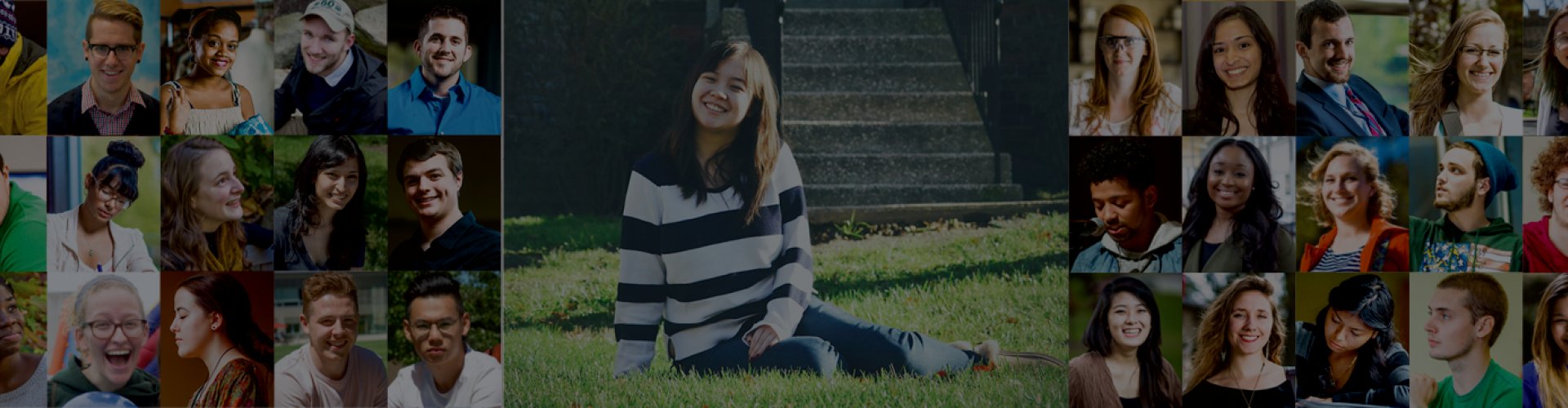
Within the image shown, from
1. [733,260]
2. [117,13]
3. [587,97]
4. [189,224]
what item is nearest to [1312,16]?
[733,260]

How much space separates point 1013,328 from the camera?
12.6ft

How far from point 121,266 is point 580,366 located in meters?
1.56

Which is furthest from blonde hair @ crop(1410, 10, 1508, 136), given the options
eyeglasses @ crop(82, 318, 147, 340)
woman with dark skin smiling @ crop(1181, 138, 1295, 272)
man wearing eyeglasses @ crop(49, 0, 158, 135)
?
eyeglasses @ crop(82, 318, 147, 340)

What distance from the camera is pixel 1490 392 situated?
3.80 meters

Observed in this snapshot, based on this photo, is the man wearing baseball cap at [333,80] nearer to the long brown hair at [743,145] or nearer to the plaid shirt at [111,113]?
the plaid shirt at [111,113]

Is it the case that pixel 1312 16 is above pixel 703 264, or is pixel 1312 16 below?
above

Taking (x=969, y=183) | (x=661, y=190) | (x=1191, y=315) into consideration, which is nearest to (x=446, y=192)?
(x=661, y=190)

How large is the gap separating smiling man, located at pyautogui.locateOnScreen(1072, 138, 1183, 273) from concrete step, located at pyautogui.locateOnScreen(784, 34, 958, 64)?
610 mm

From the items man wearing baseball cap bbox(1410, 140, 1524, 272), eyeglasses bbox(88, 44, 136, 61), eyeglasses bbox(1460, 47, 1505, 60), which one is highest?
eyeglasses bbox(1460, 47, 1505, 60)

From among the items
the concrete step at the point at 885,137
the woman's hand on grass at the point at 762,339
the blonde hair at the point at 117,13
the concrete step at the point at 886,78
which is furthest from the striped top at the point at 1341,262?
the blonde hair at the point at 117,13

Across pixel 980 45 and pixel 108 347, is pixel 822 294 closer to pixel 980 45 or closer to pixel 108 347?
pixel 980 45

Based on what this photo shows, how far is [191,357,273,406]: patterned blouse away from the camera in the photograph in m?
3.82

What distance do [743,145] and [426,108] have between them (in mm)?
1052

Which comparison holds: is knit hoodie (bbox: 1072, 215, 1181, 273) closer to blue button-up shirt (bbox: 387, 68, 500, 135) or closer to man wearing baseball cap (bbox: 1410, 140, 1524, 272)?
man wearing baseball cap (bbox: 1410, 140, 1524, 272)
